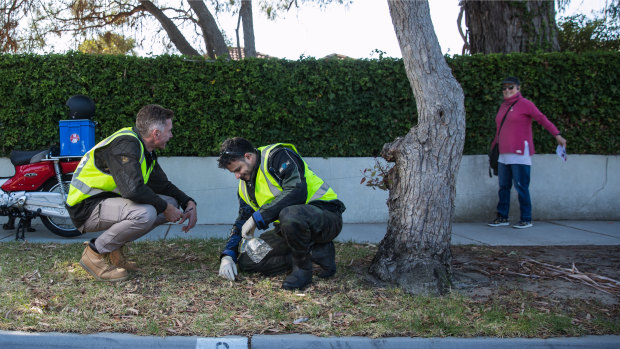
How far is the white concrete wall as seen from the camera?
7.38 metres

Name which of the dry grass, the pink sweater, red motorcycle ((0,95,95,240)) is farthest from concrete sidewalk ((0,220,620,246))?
the dry grass

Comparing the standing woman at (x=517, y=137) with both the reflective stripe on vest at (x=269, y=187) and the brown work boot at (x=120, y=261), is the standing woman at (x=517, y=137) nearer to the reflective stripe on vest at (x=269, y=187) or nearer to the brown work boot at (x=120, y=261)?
the reflective stripe on vest at (x=269, y=187)

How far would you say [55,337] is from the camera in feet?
10.9

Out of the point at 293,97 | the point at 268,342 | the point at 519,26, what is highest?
the point at 519,26

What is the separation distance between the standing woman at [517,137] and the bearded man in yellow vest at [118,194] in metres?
4.54

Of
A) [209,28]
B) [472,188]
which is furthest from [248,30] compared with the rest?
[472,188]

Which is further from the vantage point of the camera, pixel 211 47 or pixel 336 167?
pixel 211 47

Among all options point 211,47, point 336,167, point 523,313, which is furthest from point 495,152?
point 211,47

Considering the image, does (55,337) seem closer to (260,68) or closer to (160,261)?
(160,261)

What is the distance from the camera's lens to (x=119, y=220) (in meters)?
4.35

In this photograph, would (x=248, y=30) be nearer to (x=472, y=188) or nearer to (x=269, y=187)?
(x=472, y=188)

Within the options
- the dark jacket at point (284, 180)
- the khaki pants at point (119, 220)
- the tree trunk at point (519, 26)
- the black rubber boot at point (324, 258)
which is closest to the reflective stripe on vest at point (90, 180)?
the khaki pants at point (119, 220)

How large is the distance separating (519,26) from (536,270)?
16.2ft

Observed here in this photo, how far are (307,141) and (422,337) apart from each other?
14.5ft
